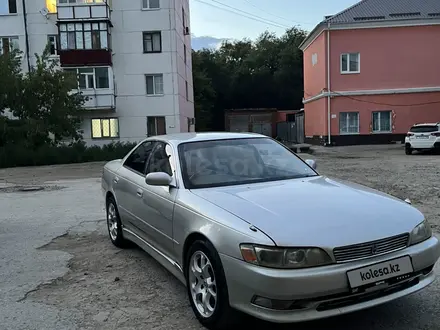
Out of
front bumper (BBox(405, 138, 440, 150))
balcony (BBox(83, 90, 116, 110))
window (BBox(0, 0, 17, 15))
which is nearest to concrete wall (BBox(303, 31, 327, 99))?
front bumper (BBox(405, 138, 440, 150))

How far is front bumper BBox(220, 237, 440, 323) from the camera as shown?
2893 millimetres

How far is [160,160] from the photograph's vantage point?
4.81 m

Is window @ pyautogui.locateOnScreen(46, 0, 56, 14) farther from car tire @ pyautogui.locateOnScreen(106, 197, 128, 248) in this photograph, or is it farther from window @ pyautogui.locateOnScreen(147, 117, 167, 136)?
car tire @ pyautogui.locateOnScreen(106, 197, 128, 248)

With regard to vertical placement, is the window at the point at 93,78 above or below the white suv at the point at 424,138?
above

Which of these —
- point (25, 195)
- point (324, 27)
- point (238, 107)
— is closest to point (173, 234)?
point (25, 195)

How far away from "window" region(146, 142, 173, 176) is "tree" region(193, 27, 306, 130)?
47324mm

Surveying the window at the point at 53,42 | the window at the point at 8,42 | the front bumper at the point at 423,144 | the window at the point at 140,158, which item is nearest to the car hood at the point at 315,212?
the window at the point at 140,158

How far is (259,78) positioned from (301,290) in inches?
2118

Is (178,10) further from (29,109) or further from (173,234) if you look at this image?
(173,234)

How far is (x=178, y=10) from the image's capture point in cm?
3356

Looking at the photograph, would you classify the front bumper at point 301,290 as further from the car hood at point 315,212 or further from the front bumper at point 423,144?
the front bumper at point 423,144

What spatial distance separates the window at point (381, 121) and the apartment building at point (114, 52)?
1358 centimetres

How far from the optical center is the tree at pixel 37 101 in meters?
23.5

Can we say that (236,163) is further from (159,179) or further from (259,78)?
(259,78)
